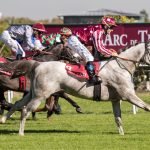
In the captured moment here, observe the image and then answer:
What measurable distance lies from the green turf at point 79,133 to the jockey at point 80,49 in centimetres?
111

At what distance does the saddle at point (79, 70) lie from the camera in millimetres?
13055

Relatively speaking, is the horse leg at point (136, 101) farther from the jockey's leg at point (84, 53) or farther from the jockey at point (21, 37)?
the jockey at point (21, 37)

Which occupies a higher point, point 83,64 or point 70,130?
point 83,64

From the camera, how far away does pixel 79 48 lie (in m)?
14.4

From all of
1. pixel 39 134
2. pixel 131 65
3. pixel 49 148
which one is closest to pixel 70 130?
pixel 39 134

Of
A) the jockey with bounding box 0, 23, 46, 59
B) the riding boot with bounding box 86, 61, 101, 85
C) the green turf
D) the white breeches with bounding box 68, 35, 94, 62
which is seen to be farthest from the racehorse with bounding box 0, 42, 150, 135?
the jockey with bounding box 0, 23, 46, 59

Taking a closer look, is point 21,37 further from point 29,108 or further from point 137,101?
point 137,101

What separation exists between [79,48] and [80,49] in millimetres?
70

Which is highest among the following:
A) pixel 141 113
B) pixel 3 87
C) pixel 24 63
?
pixel 24 63

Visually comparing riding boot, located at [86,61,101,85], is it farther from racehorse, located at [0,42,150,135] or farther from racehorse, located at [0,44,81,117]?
racehorse, located at [0,44,81,117]

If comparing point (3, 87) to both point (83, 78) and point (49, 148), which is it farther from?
point (49, 148)

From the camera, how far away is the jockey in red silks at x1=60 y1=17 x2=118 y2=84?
13203 millimetres

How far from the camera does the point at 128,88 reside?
1307 cm

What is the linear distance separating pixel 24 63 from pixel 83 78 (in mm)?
1265
